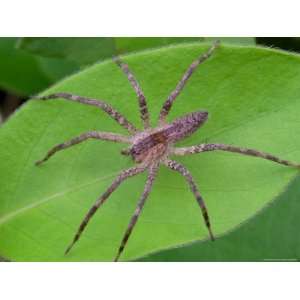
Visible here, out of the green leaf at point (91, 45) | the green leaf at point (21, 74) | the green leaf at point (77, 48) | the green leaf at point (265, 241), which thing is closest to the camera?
the green leaf at point (265, 241)

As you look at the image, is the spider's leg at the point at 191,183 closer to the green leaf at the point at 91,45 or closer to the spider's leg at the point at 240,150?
the spider's leg at the point at 240,150

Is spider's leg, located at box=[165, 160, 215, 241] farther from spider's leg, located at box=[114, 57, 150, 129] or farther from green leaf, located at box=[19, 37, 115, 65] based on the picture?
green leaf, located at box=[19, 37, 115, 65]

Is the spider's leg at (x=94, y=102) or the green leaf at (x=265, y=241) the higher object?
the spider's leg at (x=94, y=102)

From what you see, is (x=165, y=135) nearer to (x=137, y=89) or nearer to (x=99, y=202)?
(x=137, y=89)

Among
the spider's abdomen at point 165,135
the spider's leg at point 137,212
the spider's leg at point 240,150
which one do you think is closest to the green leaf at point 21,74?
the spider's abdomen at point 165,135

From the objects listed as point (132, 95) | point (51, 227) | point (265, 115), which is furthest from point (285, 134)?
point (51, 227)

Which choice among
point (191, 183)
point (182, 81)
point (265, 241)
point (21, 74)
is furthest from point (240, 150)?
point (21, 74)

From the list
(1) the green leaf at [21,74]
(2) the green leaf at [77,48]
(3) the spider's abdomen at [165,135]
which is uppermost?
(2) the green leaf at [77,48]
